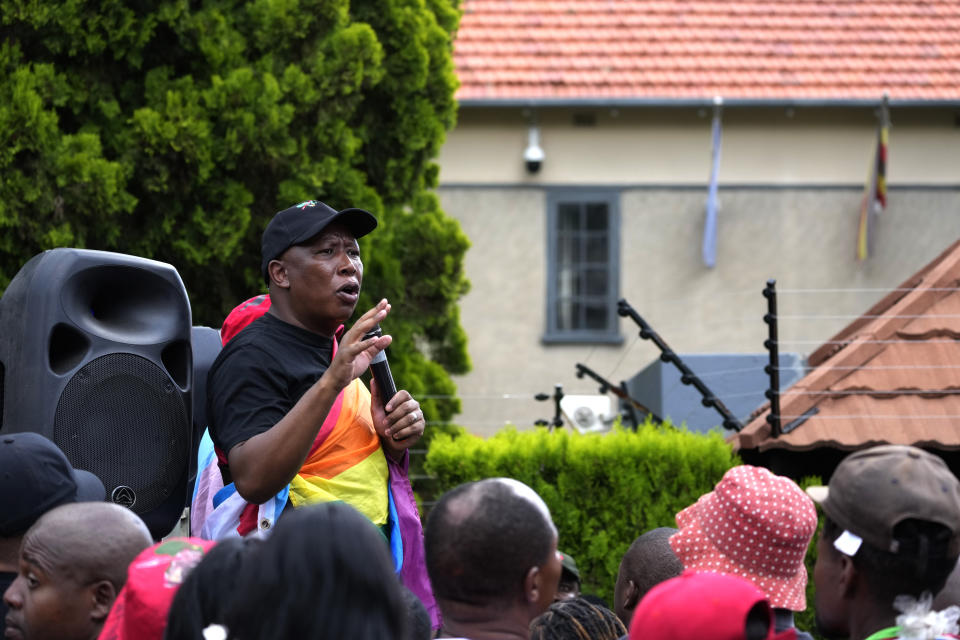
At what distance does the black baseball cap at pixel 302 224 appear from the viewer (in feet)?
13.5

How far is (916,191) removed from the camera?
15633mm

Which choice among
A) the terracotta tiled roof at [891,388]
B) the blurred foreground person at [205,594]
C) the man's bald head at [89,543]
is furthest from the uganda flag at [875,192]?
the blurred foreground person at [205,594]

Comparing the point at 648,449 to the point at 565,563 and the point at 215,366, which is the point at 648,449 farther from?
the point at 215,366

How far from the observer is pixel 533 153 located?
50.1 feet

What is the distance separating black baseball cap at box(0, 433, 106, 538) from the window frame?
39.3ft

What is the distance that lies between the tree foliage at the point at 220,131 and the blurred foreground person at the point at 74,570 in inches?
241

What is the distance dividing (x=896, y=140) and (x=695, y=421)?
7.31 m

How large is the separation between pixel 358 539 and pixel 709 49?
14.2m

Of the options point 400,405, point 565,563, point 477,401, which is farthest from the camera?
point 477,401

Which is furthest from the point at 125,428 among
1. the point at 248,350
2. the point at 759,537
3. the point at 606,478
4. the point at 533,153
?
the point at 533,153

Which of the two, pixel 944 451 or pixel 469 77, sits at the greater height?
pixel 469 77

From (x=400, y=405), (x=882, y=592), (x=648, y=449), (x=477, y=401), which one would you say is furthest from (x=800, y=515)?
(x=477, y=401)

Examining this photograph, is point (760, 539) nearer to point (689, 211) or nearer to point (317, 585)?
point (317, 585)

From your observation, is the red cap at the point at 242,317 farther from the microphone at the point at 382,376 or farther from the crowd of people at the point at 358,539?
the microphone at the point at 382,376
